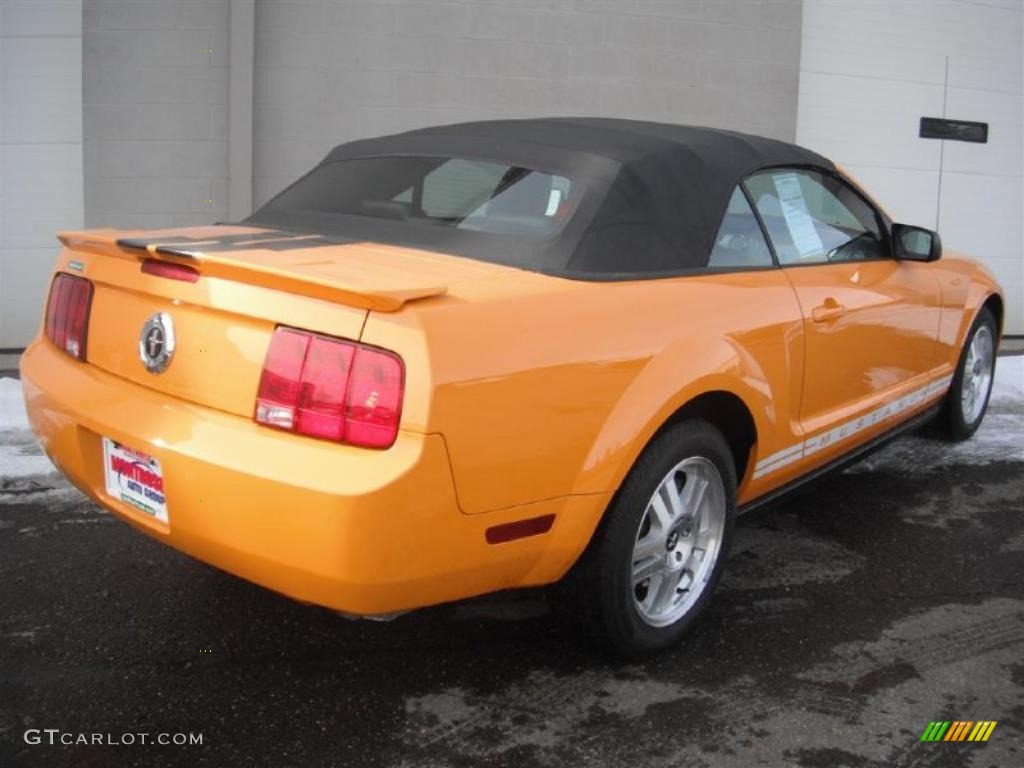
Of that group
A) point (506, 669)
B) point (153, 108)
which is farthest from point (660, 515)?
point (153, 108)

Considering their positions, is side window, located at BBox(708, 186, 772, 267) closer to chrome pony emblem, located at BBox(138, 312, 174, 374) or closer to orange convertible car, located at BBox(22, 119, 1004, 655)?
orange convertible car, located at BBox(22, 119, 1004, 655)

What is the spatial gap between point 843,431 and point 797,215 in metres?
0.81

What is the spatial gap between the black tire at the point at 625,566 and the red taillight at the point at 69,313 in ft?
5.03

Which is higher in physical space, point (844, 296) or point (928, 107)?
point (928, 107)

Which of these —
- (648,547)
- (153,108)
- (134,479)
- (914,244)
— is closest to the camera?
(134,479)

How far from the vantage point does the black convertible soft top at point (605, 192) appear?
2.95m

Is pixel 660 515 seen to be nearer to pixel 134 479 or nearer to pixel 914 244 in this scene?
pixel 134 479

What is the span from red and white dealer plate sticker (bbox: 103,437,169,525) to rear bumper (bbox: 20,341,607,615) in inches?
1.2

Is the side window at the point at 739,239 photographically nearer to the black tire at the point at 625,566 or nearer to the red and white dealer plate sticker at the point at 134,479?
the black tire at the point at 625,566

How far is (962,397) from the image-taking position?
527 centimetres

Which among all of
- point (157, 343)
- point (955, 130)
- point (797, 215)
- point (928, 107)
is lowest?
point (157, 343)

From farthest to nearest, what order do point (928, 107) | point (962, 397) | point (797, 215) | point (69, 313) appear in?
point (928, 107)
point (962, 397)
point (797, 215)
point (69, 313)

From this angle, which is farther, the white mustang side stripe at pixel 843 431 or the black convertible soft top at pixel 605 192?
the white mustang side stripe at pixel 843 431
